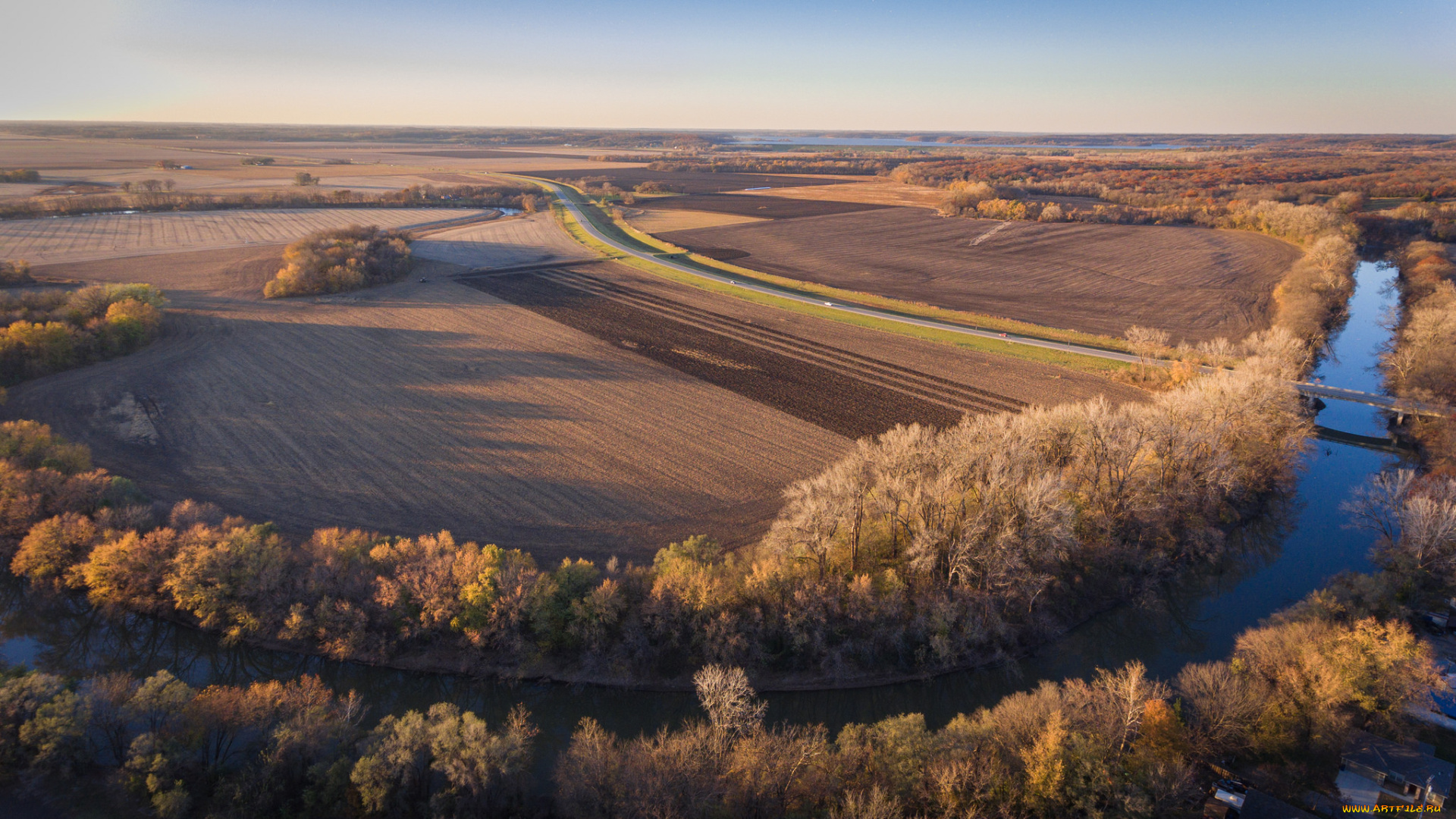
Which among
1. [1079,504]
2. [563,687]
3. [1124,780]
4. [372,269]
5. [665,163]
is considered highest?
[665,163]

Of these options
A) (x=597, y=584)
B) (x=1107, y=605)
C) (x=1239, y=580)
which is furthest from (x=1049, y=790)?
(x=1239, y=580)

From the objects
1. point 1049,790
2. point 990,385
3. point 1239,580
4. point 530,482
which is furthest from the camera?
point 990,385

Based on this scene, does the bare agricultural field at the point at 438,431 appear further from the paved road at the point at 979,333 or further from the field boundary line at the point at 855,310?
the paved road at the point at 979,333

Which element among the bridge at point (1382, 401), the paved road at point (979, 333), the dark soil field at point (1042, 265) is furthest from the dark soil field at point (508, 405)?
the dark soil field at point (1042, 265)

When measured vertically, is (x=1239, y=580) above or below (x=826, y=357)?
below

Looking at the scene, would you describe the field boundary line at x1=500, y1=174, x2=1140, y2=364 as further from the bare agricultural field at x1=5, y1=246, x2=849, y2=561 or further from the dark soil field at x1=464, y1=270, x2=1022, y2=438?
the bare agricultural field at x1=5, y1=246, x2=849, y2=561

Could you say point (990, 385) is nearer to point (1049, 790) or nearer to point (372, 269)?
point (1049, 790)

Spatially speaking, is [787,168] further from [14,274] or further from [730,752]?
[730,752]
